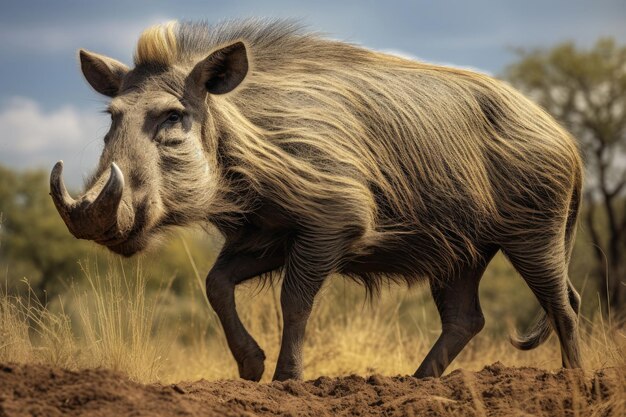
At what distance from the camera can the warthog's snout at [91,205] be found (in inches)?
177

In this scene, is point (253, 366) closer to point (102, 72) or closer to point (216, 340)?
point (102, 72)

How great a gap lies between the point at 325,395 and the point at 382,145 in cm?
187

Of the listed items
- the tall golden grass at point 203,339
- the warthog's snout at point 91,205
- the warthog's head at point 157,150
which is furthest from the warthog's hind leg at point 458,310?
the warthog's snout at point 91,205

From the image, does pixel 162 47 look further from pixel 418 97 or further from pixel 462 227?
pixel 462 227

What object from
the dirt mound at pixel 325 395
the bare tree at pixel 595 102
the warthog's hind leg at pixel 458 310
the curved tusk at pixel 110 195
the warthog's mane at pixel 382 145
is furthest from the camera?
the bare tree at pixel 595 102

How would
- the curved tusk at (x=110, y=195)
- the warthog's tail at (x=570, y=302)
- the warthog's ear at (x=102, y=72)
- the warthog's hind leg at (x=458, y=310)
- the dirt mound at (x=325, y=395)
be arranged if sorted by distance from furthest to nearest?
the warthog's tail at (x=570, y=302)
the warthog's hind leg at (x=458, y=310)
the warthog's ear at (x=102, y=72)
the curved tusk at (x=110, y=195)
the dirt mound at (x=325, y=395)

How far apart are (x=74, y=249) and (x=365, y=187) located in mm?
17147

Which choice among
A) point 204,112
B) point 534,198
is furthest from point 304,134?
point 534,198

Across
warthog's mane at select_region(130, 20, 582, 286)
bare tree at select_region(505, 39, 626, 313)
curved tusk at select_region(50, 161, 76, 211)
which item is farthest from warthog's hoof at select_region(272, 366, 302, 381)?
bare tree at select_region(505, 39, 626, 313)

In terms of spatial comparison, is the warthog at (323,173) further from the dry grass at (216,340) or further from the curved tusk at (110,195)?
the dry grass at (216,340)

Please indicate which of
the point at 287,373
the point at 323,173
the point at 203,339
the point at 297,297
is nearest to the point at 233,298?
the point at 297,297

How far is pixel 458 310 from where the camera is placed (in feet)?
20.6

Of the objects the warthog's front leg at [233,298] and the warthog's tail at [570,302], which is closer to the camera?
the warthog's front leg at [233,298]

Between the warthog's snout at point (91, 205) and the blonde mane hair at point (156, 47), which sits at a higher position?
the blonde mane hair at point (156, 47)
